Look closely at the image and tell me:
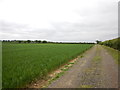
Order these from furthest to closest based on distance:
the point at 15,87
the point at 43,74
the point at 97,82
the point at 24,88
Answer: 1. the point at 43,74
2. the point at 97,82
3. the point at 24,88
4. the point at 15,87

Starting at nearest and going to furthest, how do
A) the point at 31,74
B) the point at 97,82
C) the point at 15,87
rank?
the point at 15,87 < the point at 97,82 < the point at 31,74

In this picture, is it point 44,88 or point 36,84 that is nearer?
point 44,88

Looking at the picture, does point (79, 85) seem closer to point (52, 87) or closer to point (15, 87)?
point (52, 87)

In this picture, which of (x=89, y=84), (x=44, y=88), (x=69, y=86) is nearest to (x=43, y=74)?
(x=44, y=88)

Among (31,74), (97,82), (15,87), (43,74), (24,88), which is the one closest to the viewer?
(15,87)

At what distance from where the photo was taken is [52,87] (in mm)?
4715

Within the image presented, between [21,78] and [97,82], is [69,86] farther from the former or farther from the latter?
[21,78]

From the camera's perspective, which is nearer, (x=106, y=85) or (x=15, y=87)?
(x=15, y=87)

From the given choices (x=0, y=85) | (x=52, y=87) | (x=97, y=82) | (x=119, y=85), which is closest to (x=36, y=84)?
(x=52, y=87)

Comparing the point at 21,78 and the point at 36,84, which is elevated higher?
the point at 21,78

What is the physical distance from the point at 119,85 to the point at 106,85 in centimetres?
62

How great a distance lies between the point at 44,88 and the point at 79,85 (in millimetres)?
1623

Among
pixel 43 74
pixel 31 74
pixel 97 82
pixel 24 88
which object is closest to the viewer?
pixel 24 88

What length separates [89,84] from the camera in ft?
16.0
